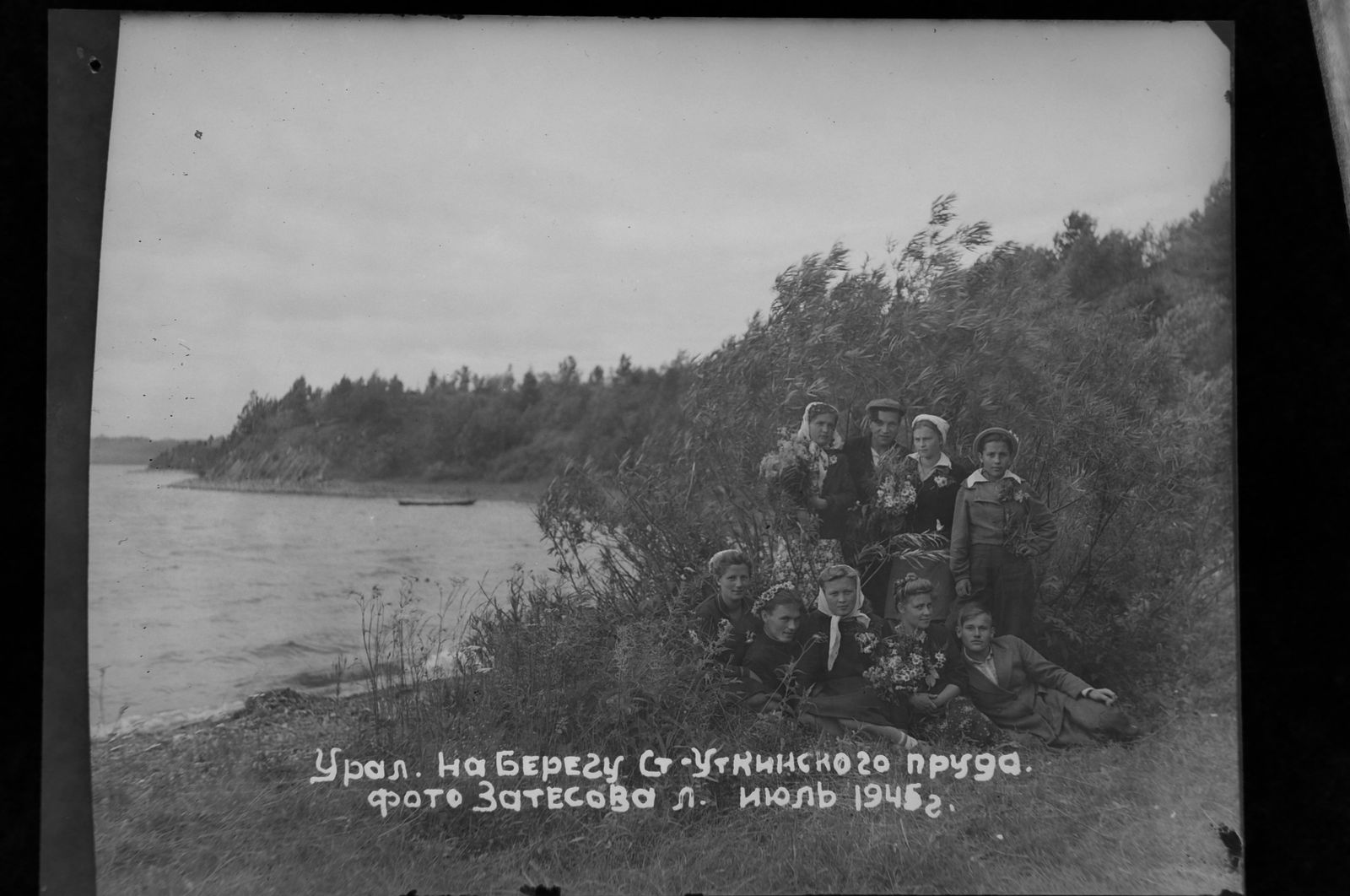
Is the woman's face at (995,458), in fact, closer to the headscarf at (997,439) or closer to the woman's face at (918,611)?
the headscarf at (997,439)

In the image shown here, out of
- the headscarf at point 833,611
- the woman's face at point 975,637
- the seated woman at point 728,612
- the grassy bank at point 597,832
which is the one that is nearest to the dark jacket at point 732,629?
the seated woman at point 728,612

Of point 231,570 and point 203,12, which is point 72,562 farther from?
point 203,12

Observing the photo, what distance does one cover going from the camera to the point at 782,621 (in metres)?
3.53

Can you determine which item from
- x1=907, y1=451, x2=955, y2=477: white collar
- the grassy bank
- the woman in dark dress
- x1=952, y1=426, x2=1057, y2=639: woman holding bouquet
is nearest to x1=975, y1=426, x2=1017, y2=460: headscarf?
x1=952, y1=426, x2=1057, y2=639: woman holding bouquet

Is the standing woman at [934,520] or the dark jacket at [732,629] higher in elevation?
the standing woman at [934,520]

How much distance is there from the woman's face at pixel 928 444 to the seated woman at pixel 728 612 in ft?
2.85

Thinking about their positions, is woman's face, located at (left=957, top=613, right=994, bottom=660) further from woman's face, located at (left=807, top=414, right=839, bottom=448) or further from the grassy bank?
woman's face, located at (left=807, top=414, right=839, bottom=448)

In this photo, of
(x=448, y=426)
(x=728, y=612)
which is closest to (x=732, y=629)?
(x=728, y=612)

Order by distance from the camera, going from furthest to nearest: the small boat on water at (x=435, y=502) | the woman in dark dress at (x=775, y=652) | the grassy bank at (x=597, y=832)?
the small boat on water at (x=435, y=502) < the woman in dark dress at (x=775, y=652) < the grassy bank at (x=597, y=832)

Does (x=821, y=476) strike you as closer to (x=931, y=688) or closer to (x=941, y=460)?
(x=941, y=460)

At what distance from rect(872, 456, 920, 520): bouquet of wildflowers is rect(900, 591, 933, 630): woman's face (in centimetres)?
35

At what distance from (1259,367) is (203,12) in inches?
189

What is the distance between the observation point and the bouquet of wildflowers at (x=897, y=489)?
3.54 meters

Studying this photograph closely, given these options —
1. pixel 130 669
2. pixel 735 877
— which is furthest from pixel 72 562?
pixel 735 877
